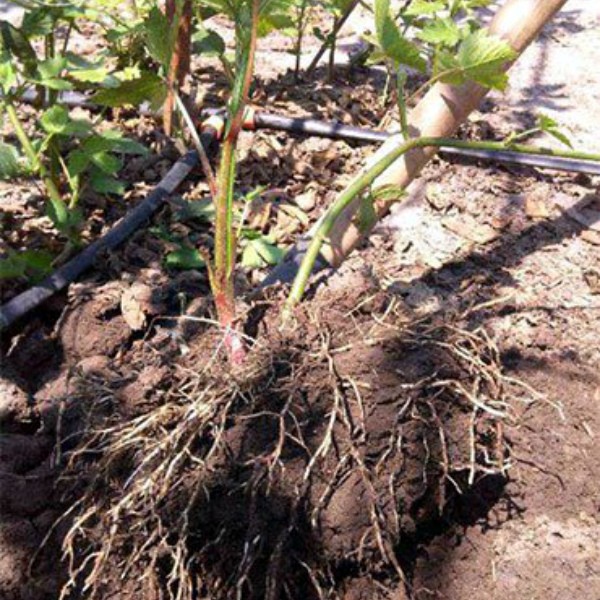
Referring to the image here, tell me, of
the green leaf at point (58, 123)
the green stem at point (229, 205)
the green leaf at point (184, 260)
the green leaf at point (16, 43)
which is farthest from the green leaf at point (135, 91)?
the green leaf at point (184, 260)

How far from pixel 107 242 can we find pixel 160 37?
61cm

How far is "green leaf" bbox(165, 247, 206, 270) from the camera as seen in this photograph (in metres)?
1.57

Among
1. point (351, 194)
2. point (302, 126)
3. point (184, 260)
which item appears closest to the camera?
point (351, 194)

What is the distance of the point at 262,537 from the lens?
99cm

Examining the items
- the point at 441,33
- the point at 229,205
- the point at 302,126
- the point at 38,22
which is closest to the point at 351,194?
the point at 229,205

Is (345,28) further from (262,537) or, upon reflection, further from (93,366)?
(262,537)

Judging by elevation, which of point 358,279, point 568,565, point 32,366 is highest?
point 358,279

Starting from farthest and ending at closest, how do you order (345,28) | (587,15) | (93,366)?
(587,15), (345,28), (93,366)

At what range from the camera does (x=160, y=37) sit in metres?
1.07

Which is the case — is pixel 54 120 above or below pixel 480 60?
below

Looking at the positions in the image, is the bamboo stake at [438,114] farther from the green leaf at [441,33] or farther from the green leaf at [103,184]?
the green leaf at [103,184]

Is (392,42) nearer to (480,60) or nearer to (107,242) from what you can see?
(480,60)

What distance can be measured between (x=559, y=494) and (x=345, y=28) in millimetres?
2214

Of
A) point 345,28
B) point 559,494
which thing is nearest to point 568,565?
point 559,494
